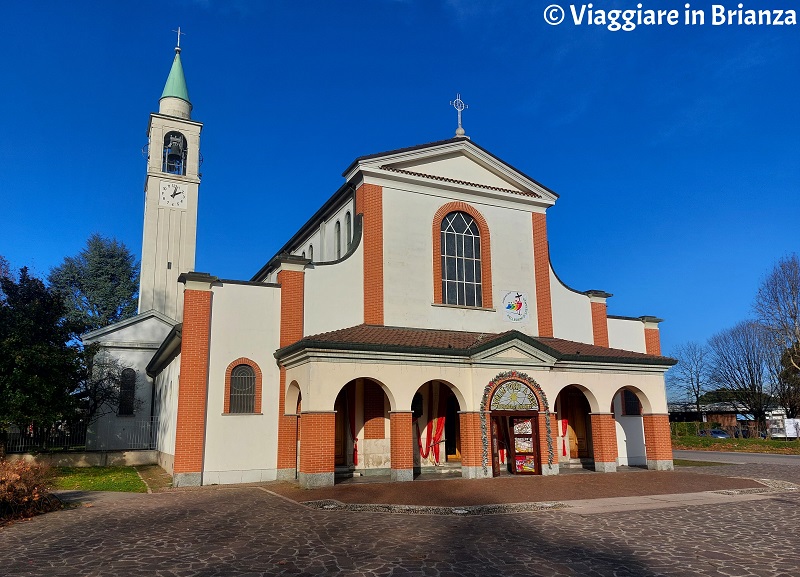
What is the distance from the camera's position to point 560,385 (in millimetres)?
19562

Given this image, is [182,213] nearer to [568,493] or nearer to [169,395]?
[169,395]

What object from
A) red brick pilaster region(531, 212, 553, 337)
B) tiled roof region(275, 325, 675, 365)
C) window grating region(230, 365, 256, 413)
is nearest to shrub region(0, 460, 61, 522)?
window grating region(230, 365, 256, 413)

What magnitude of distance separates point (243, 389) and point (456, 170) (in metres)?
11.1

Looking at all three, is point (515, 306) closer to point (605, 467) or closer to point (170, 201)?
point (605, 467)

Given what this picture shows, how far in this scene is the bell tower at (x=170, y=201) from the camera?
37.2m

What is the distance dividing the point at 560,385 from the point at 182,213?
28.2m

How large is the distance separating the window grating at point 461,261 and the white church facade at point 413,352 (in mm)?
56

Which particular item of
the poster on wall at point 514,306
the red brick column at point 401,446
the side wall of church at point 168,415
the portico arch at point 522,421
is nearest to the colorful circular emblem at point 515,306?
Answer: the poster on wall at point 514,306

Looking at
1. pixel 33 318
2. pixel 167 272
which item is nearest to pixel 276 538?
pixel 33 318

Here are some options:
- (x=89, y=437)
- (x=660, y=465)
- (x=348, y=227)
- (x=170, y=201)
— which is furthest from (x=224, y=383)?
(x=170, y=201)

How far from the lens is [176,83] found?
1615 inches

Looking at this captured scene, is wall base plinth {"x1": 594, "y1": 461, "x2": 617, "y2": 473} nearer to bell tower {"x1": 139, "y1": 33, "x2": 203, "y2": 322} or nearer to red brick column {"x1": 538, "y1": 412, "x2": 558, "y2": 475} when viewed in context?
red brick column {"x1": 538, "y1": 412, "x2": 558, "y2": 475}

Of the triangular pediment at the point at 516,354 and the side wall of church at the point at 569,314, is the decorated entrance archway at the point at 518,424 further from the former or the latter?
the side wall of church at the point at 569,314

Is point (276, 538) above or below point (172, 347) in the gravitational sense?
below
